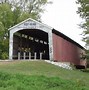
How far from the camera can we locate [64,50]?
3612 centimetres

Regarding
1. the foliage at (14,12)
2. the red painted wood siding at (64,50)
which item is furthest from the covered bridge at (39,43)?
the foliage at (14,12)

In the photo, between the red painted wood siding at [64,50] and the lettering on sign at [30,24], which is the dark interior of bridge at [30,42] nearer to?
the red painted wood siding at [64,50]

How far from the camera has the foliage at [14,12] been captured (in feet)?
158

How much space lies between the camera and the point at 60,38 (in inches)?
1395

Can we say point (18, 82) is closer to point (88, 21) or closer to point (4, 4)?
point (88, 21)

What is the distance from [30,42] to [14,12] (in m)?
11.7

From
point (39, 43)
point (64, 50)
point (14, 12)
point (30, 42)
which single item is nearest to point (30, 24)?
point (64, 50)

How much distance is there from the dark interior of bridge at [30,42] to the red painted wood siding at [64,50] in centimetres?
222

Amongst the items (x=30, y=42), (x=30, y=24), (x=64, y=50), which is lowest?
(x=64, y=50)

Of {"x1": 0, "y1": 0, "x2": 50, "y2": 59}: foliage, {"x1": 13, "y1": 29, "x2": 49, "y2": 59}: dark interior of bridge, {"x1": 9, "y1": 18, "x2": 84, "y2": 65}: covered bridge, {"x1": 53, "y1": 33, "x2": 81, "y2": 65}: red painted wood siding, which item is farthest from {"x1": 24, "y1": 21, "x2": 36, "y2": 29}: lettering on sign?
{"x1": 0, "y1": 0, "x2": 50, "y2": 59}: foliage

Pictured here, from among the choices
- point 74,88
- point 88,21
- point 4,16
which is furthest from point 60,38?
point 74,88

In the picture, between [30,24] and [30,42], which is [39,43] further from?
[30,24]

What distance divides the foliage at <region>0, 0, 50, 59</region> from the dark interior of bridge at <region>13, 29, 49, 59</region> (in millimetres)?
6035

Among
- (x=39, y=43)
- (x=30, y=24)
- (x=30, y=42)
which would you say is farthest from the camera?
(x=39, y=43)
